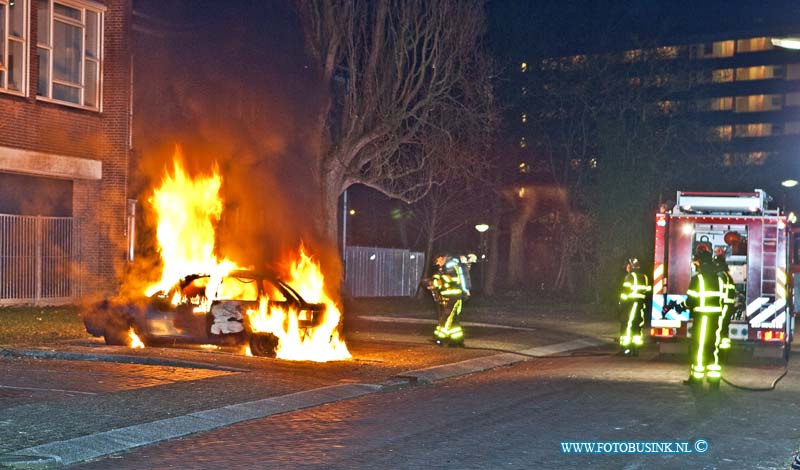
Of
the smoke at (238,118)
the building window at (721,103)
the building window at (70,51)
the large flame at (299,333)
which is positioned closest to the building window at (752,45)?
the building window at (721,103)

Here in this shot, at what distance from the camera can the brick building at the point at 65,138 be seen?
2208 cm

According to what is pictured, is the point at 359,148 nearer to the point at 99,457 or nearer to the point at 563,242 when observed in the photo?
the point at 563,242

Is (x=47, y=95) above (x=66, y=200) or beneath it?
above

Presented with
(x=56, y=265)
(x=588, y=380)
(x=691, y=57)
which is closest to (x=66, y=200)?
(x=56, y=265)

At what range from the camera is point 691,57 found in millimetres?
41500

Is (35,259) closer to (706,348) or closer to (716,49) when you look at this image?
(706,348)

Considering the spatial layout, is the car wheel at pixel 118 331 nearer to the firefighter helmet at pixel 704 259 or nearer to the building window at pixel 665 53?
the firefighter helmet at pixel 704 259

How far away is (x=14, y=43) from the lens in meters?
22.1

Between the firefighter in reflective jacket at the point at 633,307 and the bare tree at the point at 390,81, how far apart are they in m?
10.1

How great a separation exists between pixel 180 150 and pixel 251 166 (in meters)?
1.72

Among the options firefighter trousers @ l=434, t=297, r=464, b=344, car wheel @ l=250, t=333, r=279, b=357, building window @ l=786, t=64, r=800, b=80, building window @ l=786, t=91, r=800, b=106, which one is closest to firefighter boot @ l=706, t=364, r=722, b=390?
firefighter trousers @ l=434, t=297, r=464, b=344

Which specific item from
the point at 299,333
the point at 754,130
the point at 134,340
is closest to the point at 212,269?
the point at 134,340

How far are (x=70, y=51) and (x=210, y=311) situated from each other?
11.7 metres

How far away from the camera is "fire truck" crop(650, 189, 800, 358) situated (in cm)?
1580
